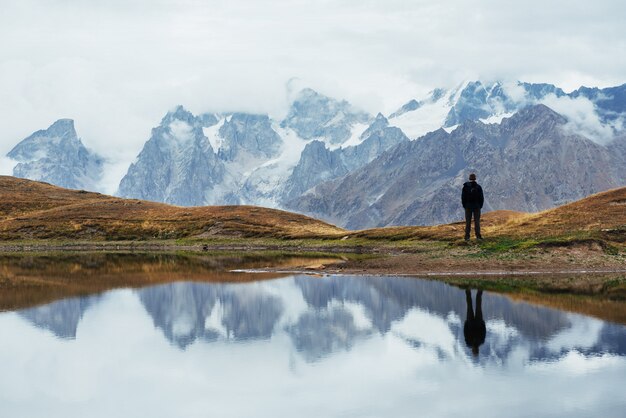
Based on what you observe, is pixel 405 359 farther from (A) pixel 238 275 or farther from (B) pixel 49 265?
(B) pixel 49 265

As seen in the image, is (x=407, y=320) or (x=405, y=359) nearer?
(x=405, y=359)

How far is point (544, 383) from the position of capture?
28016 mm

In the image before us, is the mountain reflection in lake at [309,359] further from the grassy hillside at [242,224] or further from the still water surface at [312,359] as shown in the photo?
the grassy hillside at [242,224]

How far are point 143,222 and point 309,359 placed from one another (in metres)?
135

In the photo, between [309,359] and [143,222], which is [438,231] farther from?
[309,359]

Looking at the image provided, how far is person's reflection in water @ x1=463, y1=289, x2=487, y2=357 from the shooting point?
3517 centimetres

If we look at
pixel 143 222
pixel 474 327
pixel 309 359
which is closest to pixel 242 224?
pixel 143 222

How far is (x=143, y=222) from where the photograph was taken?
162750 mm

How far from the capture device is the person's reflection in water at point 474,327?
35169 mm

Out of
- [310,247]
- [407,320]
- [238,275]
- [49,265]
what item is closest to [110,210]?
[310,247]

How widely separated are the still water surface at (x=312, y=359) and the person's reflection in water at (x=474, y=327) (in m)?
0.11

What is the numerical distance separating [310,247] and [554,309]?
266 feet

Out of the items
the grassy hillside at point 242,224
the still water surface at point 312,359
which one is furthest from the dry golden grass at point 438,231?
the still water surface at point 312,359

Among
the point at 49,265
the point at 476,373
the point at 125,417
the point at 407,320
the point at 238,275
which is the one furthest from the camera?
the point at 49,265
